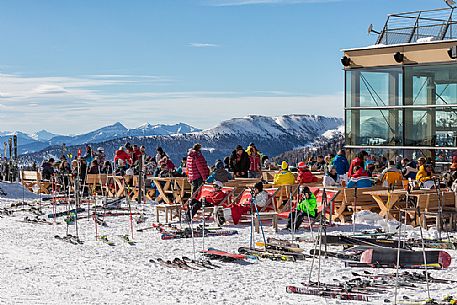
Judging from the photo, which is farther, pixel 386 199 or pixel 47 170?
pixel 47 170

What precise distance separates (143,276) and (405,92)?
57.8ft

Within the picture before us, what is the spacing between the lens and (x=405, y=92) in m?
27.0

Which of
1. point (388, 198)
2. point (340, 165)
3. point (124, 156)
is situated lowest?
point (388, 198)

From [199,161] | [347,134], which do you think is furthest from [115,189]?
[347,134]

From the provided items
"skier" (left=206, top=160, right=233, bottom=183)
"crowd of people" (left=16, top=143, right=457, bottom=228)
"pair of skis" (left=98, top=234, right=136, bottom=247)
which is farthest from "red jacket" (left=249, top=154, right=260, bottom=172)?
"pair of skis" (left=98, top=234, right=136, bottom=247)

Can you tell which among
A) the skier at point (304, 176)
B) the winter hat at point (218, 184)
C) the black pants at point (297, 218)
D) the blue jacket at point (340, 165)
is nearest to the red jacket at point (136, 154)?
the winter hat at point (218, 184)

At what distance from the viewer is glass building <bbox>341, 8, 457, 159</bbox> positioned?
25.9m

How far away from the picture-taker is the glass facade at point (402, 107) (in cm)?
2595

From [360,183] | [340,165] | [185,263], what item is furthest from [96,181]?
[185,263]

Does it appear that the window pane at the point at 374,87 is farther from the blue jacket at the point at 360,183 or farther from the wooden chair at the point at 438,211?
the wooden chair at the point at 438,211

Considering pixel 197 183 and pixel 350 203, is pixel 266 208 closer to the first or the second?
pixel 350 203

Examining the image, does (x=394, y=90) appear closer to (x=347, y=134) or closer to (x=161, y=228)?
(x=347, y=134)

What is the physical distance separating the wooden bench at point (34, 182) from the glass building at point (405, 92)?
11.0 meters

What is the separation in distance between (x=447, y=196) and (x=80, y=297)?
8.91 metres
